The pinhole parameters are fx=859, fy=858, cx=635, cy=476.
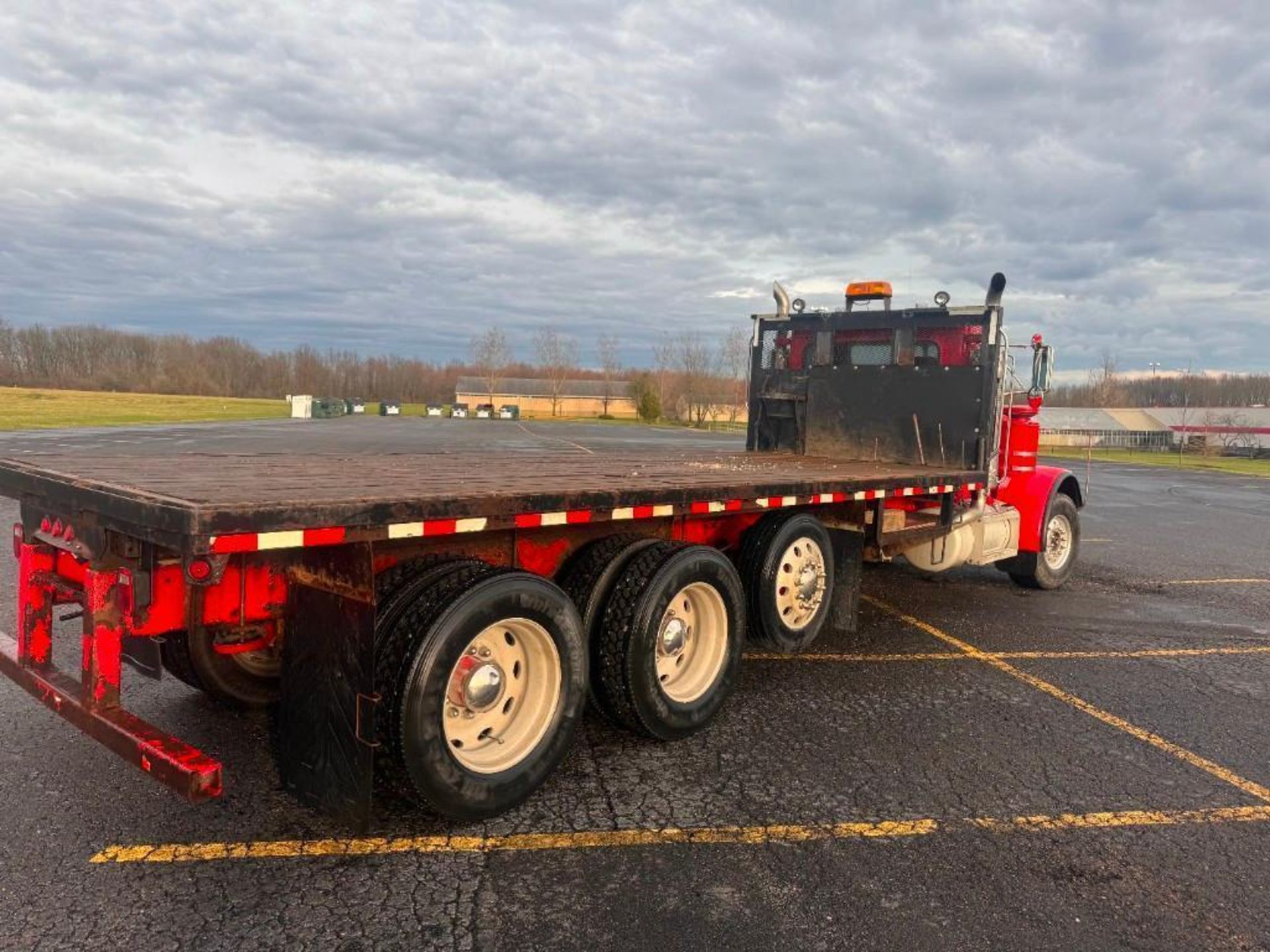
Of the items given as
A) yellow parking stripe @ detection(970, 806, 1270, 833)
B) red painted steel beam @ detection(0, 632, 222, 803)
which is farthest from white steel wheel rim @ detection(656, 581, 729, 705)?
red painted steel beam @ detection(0, 632, 222, 803)

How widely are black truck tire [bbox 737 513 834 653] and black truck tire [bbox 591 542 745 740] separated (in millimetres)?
538

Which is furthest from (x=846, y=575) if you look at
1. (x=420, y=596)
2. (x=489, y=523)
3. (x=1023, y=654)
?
(x=420, y=596)

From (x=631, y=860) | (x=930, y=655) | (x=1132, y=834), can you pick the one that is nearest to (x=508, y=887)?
(x=631, y=860)

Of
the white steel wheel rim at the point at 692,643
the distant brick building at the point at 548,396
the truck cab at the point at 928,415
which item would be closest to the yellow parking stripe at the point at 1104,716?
the truck cab at the point at 928,415

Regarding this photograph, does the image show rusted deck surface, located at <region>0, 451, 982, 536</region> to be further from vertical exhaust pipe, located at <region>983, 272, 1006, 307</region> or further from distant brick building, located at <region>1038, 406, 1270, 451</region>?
distant brick building, located at <region>1038, 406, 1270, 451</region>

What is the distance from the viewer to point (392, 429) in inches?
1718

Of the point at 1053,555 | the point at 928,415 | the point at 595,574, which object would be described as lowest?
the point at 1053,555

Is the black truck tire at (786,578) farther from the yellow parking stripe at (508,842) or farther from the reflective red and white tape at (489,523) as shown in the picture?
the yellow parking stripe at (508,842)

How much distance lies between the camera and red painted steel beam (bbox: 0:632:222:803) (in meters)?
2.99

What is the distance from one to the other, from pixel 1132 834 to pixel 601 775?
7.83 feet

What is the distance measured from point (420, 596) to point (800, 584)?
311 centimetres

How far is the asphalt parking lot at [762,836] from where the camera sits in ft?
9.82

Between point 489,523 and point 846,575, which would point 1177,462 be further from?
point 489,523

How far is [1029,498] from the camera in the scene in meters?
8.64
